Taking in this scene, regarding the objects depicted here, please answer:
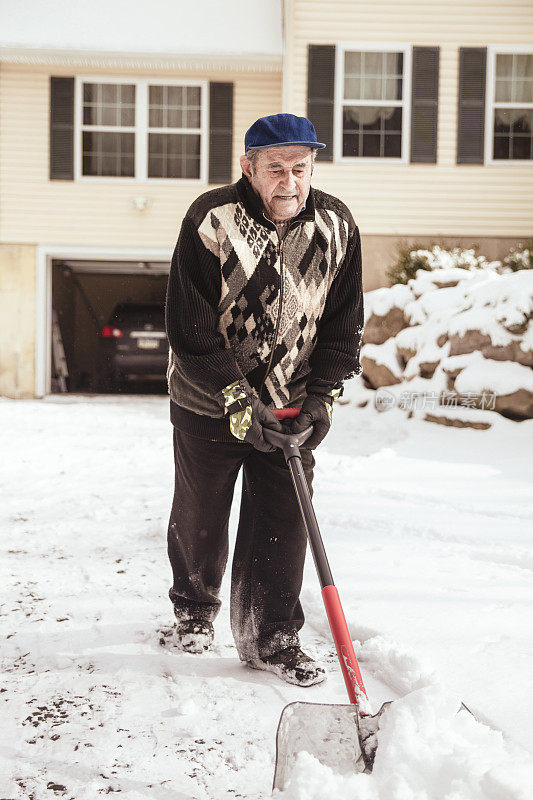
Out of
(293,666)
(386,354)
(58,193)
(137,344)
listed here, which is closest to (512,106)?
(386,354)

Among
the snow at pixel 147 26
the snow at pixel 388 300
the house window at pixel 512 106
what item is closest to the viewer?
the snow at pixel 388 300

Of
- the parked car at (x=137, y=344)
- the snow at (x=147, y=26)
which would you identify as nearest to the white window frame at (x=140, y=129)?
the snow at (x=147, y=26)

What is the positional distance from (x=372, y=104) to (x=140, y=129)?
11.9ft

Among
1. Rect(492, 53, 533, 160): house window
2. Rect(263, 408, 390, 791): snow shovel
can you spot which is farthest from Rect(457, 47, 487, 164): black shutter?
Rect(263, 408, 390, 791): snow shovel

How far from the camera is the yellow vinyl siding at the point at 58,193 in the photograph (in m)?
12.9

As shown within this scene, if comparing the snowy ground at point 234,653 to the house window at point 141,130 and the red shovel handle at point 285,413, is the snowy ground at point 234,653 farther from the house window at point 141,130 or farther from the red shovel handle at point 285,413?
the house window at point 141,130

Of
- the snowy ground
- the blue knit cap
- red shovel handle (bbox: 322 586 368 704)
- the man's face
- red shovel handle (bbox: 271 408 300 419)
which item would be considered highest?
the blue knit cap

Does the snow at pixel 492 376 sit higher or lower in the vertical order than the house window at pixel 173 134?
lower

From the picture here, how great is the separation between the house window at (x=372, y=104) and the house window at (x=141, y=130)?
2.37 meters

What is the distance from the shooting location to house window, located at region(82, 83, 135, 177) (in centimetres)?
1298

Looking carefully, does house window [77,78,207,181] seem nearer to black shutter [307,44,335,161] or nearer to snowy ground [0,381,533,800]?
black shutter [307,44,335,161]

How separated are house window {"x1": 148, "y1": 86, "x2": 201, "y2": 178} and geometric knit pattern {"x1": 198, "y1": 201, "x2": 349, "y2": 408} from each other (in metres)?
10.9

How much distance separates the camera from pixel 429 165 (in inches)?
481

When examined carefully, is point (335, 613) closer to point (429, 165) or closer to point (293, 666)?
point (293, 666)
